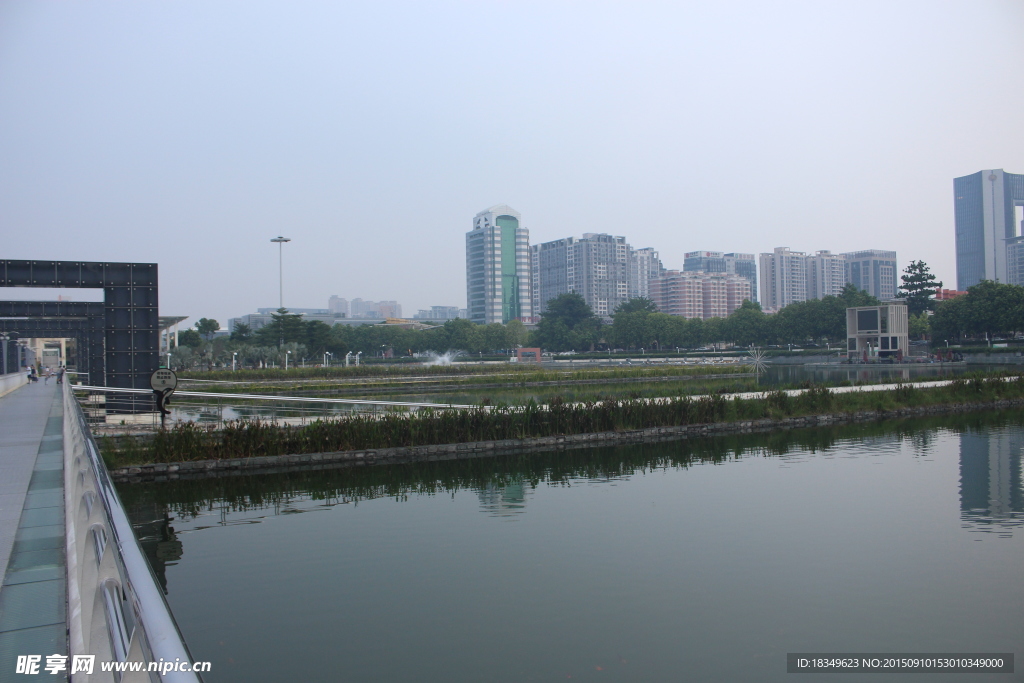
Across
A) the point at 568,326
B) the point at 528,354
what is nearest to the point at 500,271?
the point at 568,326

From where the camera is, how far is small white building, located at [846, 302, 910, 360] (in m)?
59.4

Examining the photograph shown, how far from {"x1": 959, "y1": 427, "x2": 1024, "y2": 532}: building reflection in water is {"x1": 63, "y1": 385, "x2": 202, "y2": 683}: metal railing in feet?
32.2

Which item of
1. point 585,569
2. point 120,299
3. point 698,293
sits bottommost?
point 585,569

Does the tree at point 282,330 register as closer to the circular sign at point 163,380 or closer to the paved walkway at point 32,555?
the circular sign at point 163,380

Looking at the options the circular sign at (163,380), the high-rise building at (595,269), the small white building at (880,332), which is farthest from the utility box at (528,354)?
the high-rise building at (595,269)

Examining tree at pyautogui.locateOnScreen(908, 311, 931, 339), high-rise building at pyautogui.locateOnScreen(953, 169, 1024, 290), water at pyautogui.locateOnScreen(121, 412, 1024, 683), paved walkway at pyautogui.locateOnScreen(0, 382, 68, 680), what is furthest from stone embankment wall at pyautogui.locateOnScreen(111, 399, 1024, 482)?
high-rise building at pyautogui.locateOnScreen(953, 169, 1024, 290)

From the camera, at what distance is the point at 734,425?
61.0 feet

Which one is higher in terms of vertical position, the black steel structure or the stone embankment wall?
the black steel structure

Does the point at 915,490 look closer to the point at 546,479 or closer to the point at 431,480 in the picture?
the point at 546,479

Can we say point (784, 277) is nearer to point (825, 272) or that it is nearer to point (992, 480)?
point (825, 272)

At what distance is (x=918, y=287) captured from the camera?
3317 inches

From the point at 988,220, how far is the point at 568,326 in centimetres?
13383

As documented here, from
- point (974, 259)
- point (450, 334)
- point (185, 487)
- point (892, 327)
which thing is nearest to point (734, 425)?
point (185, 487)

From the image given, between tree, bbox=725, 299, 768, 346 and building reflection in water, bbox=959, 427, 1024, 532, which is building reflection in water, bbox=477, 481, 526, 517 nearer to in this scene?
building reflection in water, bbox=959, 427, 1024, 532
